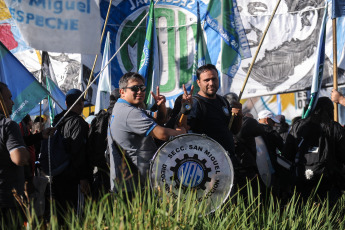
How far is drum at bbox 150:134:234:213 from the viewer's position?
16.1 ft

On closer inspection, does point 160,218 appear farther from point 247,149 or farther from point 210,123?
point 247,149

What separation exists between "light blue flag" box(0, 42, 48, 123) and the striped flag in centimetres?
533

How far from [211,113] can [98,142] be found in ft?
5.23

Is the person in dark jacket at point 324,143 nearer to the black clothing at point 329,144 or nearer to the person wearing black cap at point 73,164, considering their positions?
the black clothing at point 329,144

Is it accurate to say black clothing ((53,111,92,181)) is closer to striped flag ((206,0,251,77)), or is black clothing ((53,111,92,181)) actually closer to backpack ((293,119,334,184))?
backpack ((293,119,334,184))

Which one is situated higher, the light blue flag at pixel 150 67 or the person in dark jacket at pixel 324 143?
the light blue flag at pixel 150 67

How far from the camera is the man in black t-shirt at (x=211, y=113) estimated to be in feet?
18.6

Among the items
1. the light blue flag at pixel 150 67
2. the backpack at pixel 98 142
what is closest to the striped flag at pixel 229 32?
the light blue flag at pixel 150 67

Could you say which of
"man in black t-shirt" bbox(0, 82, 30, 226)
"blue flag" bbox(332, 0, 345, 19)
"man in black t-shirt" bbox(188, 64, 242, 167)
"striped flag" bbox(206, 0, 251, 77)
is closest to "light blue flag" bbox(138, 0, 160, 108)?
"striped flag" bbox(206, 0, 251, 77)

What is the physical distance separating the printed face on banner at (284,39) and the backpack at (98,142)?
6.49 metres

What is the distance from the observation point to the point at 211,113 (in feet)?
18.7

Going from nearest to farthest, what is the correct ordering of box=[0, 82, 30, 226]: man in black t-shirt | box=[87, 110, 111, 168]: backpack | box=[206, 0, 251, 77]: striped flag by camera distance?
1. box=[0, 82, 30, 226]: man in black t-shirt
2. box=[87, 110, 111, 168]: backpack
3. box=[206, 0, 251, 77]: striped flag

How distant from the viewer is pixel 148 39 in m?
10.7

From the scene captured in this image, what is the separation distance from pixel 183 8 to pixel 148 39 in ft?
16.1
